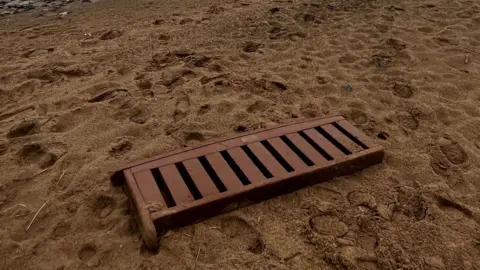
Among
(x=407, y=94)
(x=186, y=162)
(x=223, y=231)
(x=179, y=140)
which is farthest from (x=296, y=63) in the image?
(x=223, y=231)

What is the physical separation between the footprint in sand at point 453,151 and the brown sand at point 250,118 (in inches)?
0.4

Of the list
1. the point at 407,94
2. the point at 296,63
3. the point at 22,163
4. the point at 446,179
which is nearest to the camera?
the point at 446,179

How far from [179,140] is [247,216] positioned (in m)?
0.87

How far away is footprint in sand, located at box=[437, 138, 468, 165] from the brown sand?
0.03ft

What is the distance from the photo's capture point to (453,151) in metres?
2.71

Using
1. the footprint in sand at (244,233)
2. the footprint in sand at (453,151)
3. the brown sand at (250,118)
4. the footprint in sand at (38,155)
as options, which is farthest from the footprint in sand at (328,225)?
the footprint in sand at (38,155)

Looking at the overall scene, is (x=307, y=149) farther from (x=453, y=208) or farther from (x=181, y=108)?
(x=181, y=108)

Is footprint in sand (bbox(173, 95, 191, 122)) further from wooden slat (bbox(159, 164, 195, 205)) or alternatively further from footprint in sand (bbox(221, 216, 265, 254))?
footprint in sand (bbox(221, 216, 265, 254))

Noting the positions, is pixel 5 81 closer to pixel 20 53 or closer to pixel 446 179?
pixel 20 53

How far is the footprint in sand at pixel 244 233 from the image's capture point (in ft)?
6.91

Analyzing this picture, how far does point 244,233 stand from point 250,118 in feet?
3.61

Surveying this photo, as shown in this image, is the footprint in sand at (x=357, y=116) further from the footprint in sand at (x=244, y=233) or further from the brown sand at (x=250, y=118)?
the footprint in sand at (x=244, y=233)

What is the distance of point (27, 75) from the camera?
374 cm

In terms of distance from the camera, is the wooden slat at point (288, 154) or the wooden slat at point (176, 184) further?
the wooden slat at point (288, 154)
